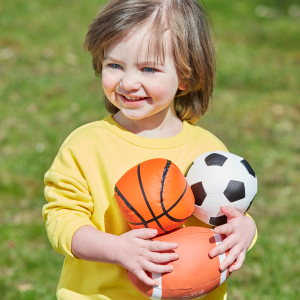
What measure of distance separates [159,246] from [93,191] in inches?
17.5

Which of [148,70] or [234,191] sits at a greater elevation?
[148,70]

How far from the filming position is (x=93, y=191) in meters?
2.09

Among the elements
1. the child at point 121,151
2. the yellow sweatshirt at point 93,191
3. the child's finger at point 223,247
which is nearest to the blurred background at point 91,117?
the yellow sweatshirt at point 93,191

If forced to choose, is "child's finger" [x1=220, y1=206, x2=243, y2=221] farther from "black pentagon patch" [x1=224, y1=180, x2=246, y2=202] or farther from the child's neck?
the child's neck

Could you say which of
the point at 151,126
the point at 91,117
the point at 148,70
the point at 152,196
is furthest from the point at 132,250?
the point at 91,117

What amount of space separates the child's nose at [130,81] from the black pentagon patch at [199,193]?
1.82 ft

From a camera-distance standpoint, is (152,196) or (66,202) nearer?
(152,196)

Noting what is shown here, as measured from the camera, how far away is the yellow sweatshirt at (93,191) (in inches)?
80.6

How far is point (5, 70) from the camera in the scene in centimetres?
764

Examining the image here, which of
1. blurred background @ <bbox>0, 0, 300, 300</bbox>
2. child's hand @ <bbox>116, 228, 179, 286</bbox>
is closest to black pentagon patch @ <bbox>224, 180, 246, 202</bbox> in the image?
child's hand @ <bbox>116, 228, 179, 286</bbox>

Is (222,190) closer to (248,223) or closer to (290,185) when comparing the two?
(248,223)

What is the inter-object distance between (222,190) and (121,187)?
0.51 meters

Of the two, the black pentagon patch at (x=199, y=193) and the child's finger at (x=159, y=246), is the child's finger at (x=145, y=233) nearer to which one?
the child's finger at (x=159, y=246)

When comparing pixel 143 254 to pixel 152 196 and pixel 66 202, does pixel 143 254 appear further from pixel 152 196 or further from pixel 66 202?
pixel 66 202
